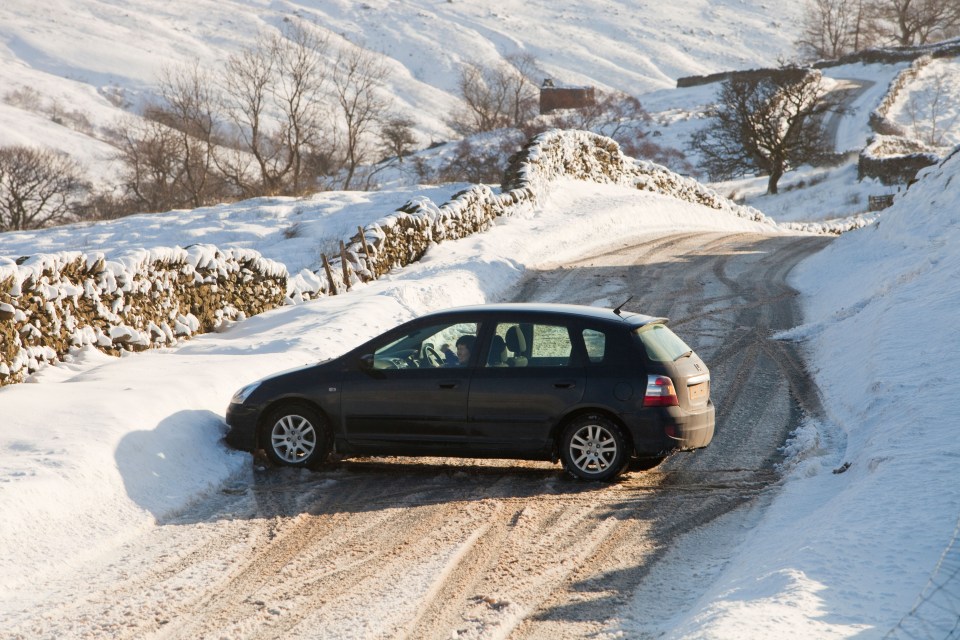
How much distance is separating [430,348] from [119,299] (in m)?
5.36

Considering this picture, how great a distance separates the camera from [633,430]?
8.46 meters

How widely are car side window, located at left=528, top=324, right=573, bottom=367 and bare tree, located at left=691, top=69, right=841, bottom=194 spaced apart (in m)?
45.5

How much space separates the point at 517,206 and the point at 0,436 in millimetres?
19900

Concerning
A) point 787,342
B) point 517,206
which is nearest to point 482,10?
point 517,206

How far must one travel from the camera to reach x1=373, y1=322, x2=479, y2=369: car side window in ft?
29.1

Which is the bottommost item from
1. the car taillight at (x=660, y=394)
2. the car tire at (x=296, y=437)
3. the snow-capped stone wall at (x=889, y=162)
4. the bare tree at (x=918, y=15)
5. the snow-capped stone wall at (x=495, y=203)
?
the car tire at (x=296, y=437)

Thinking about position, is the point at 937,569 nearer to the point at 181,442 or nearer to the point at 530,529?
the point at 530,529

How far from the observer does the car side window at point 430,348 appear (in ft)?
29.1

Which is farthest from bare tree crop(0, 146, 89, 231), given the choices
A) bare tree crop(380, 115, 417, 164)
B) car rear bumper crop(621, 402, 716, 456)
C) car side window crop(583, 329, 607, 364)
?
car rear bumper crop(621, 402, 716, 456)

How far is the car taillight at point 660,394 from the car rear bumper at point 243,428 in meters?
3.64

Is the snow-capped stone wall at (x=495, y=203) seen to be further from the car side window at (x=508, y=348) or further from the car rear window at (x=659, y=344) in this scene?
the car rear window at (x=659, y=344)

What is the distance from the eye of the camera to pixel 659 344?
8789 mm

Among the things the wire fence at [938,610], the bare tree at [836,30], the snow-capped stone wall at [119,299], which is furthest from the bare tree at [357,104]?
the bare tree at [836,30]

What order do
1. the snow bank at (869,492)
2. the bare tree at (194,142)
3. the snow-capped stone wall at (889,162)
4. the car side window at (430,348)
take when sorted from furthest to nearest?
the snow-capped stone wall at (889,162)
the bare tree at (194,142)
the car side window at (430,348)
the snow bank at (869,492)
